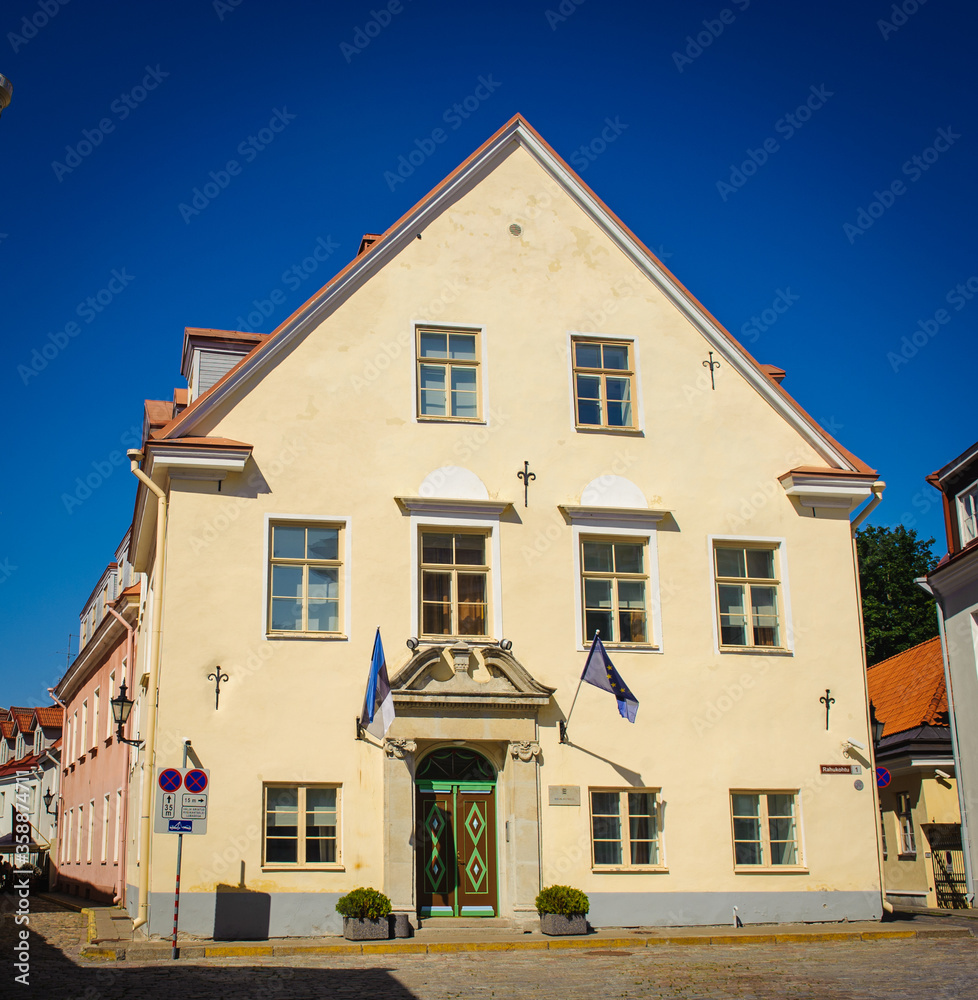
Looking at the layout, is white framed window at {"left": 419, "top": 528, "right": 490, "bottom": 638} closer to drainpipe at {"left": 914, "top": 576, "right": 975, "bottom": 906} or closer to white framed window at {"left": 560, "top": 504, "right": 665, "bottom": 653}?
white framed window at {"left": 560, "top": 504, "right": 665, "bottom": 653}

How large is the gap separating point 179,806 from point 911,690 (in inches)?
810

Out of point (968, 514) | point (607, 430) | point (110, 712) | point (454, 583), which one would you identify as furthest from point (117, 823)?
point (968, 514)

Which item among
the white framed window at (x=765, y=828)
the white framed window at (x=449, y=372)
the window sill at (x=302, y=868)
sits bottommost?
the window sill at (x=302, y=868)

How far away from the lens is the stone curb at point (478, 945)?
1552 cm

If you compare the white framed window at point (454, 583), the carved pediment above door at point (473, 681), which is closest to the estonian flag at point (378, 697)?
the carved pediment above door at point (473, 681)

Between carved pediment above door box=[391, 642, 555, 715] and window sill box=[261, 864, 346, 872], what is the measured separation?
A: 2602 mm

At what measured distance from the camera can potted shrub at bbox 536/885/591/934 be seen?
1734cm

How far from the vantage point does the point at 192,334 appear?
2217 cm

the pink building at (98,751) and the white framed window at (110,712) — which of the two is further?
the white framed window at (110,712)

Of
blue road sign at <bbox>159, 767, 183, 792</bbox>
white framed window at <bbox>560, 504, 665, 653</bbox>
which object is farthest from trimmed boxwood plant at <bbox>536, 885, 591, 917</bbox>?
blue road sign at <bbox>159, 767, 183, 792</bbox>

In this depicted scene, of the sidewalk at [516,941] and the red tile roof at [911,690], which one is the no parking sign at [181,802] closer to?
the sidewalk at [516,941]

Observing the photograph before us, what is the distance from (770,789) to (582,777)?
3.23 metres

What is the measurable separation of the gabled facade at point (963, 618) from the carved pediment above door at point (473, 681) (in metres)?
10.8

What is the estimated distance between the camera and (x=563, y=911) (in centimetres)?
1733
